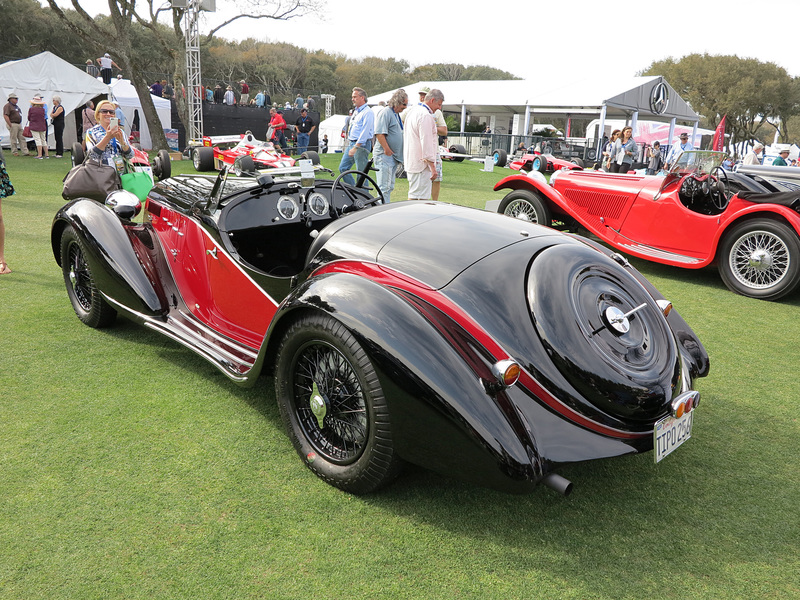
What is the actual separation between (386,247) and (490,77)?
315 feet

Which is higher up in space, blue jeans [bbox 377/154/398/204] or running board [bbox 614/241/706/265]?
blue jeans [bbox 377/154/398/204]

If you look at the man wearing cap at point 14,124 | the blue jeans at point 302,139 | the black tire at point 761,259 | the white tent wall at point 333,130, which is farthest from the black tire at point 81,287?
the white tent wall at point 333,130

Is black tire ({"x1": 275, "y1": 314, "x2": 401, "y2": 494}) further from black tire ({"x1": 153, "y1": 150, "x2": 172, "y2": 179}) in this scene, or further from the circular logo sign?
the circular logo sign

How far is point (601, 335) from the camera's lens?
245 centimetres

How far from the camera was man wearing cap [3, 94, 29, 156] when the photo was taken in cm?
1605

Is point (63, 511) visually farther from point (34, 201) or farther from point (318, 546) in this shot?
point (34, 201)

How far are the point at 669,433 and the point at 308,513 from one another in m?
1.55

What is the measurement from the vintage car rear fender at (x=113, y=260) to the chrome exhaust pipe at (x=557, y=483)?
2.83 meters

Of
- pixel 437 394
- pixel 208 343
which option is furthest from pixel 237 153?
pixel 437 394

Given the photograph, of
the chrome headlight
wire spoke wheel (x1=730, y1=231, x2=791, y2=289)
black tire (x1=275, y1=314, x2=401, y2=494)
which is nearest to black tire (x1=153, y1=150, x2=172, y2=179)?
the chrome headlight

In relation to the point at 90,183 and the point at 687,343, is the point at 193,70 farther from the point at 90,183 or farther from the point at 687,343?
the point at 687,343

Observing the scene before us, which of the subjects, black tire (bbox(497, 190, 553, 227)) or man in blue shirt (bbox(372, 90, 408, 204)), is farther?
man in blue shirt (bbox(372, 90, 408, 204))

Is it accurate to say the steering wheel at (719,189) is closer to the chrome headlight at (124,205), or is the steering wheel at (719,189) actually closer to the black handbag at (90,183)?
the chrome headlight at (124,205)

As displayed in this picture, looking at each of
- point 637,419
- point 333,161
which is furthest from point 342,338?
point 333,161
